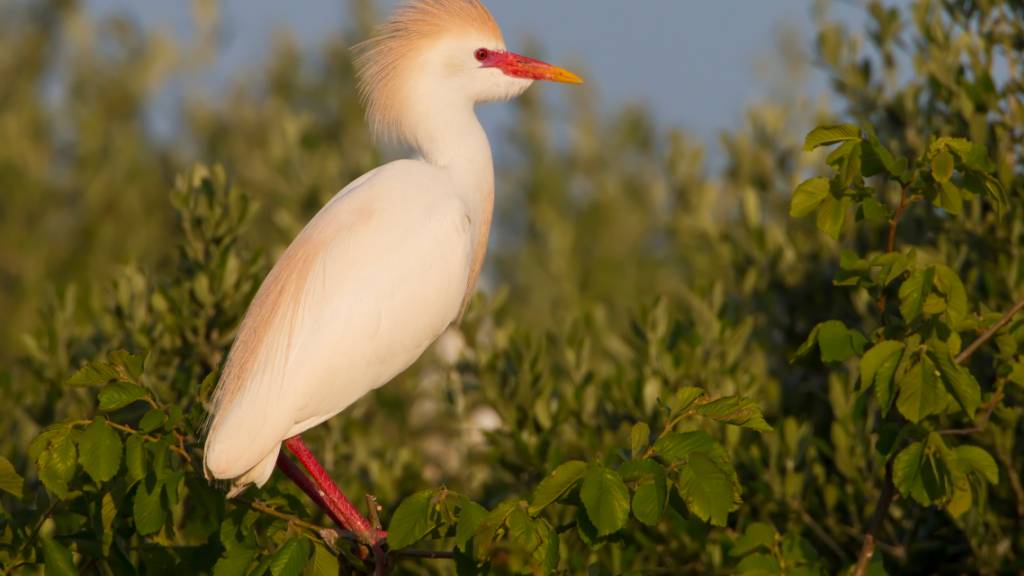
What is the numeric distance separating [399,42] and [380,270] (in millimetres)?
934

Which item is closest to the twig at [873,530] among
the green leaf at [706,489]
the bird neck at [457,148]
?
the green leaf at [706,489]

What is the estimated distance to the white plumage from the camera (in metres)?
3.54

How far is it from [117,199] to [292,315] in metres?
6.92

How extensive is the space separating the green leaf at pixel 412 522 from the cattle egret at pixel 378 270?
618 millimetres

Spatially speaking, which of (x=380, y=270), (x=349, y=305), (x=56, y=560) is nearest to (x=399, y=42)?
(x=380, y=270)

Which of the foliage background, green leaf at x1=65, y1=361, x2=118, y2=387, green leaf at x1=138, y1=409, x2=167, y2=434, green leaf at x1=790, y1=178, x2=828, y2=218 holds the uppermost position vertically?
green leaf at x1=65, y1=361, x2=118, y2=387

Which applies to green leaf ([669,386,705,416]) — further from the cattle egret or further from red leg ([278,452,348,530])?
red leg ([278,452,348,530])

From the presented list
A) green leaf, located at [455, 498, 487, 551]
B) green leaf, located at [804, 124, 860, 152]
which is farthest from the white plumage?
green leaf, located at [804, 124, 860, 152]

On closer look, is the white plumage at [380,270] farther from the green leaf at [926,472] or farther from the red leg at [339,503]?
the green leaf at [926,472]

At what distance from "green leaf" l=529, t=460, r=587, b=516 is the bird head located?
1833mm

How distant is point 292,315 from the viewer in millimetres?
3674

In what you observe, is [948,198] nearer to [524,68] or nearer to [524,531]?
[524,531]

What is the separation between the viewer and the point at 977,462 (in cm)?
295

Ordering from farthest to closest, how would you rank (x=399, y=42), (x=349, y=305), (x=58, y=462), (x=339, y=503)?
(x=399, y=42)
(x=349, y=305)
(x=339, y=503)
(x=58, y=462)
